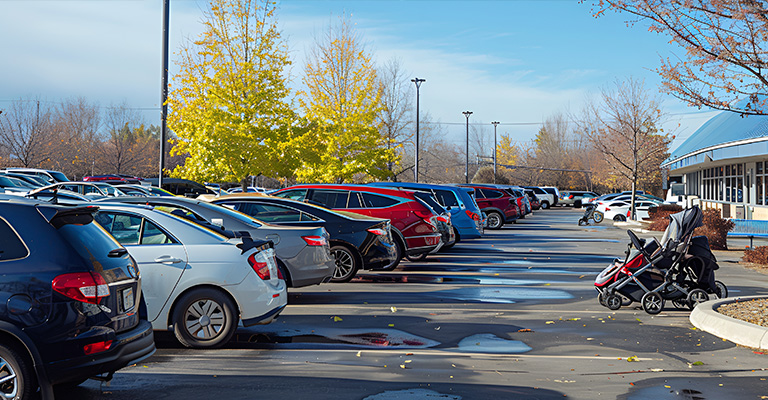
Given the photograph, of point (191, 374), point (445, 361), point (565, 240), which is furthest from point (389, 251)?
point (565, 240)

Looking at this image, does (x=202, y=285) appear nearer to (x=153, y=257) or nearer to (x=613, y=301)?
(x=153, y=257)

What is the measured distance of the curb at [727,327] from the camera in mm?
7898

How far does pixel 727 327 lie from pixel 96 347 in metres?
7.05

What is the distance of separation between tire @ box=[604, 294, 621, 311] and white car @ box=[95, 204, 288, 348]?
5.26 metres

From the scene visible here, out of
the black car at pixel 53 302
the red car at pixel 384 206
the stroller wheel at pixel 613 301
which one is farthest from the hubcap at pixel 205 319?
the red car at pixel 384 206

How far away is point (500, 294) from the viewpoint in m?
11.9

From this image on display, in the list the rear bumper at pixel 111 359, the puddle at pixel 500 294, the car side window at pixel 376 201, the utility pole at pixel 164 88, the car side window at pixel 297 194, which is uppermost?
the utility pole at pixel 164 88

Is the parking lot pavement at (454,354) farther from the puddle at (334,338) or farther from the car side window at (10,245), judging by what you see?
the car side window at (10,245)

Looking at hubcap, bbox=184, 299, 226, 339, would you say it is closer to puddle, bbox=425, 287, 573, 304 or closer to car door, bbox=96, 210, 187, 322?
car door, bbox=96, 210, 187, 322

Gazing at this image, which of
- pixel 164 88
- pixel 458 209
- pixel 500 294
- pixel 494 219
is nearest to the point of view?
pixel 500 294

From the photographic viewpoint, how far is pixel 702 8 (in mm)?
10188

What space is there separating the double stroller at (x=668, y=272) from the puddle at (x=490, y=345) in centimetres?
290

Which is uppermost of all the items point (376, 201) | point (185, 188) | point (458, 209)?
point (185, 188)

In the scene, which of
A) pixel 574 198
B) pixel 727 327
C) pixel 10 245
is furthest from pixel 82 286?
pixel 574 198
